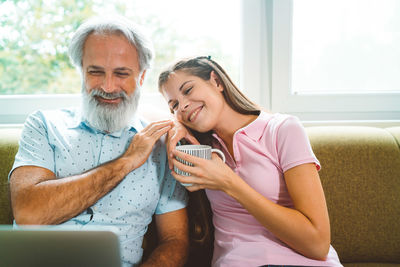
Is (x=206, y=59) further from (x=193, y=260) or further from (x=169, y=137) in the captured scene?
(x=193, y=260)

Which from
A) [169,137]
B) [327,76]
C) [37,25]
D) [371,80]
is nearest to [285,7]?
[327,76]

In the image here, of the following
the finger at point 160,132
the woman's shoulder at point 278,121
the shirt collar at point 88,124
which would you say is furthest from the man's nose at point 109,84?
the woman's shoulder at point 278,121

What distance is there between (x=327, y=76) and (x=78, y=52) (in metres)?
1.48

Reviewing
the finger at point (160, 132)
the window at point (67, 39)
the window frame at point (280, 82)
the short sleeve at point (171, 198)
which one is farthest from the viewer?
the window at point (67, 39)

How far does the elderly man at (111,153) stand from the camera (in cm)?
105

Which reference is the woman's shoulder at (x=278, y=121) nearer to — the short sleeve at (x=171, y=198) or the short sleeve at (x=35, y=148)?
the short sleeve at (x=171, y=198)

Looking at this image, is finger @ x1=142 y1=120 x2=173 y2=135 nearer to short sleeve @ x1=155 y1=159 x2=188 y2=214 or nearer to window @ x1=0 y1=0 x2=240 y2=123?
short sleeve @ x1=155 y1=159 x2=188 y2=214

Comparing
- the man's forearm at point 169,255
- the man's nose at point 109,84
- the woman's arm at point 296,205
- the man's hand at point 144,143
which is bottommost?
the man's forearm at point 169,255

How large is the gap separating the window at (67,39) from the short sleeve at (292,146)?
0.87m

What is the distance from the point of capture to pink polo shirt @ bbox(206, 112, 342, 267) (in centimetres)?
94

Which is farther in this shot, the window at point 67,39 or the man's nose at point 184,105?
the window at point 67,39

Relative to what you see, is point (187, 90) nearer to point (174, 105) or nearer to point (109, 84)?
point (174, 105)

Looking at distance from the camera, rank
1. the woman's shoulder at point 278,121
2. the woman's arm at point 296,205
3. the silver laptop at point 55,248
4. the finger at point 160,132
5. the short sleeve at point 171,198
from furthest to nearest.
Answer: the short sleeve at point 171,198, the finger at point 160,132, the woman's shoulder at point 278,121, the woman's arm at point 296,205, the silver laptop at point 55,248

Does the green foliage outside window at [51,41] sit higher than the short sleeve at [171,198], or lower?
higher
